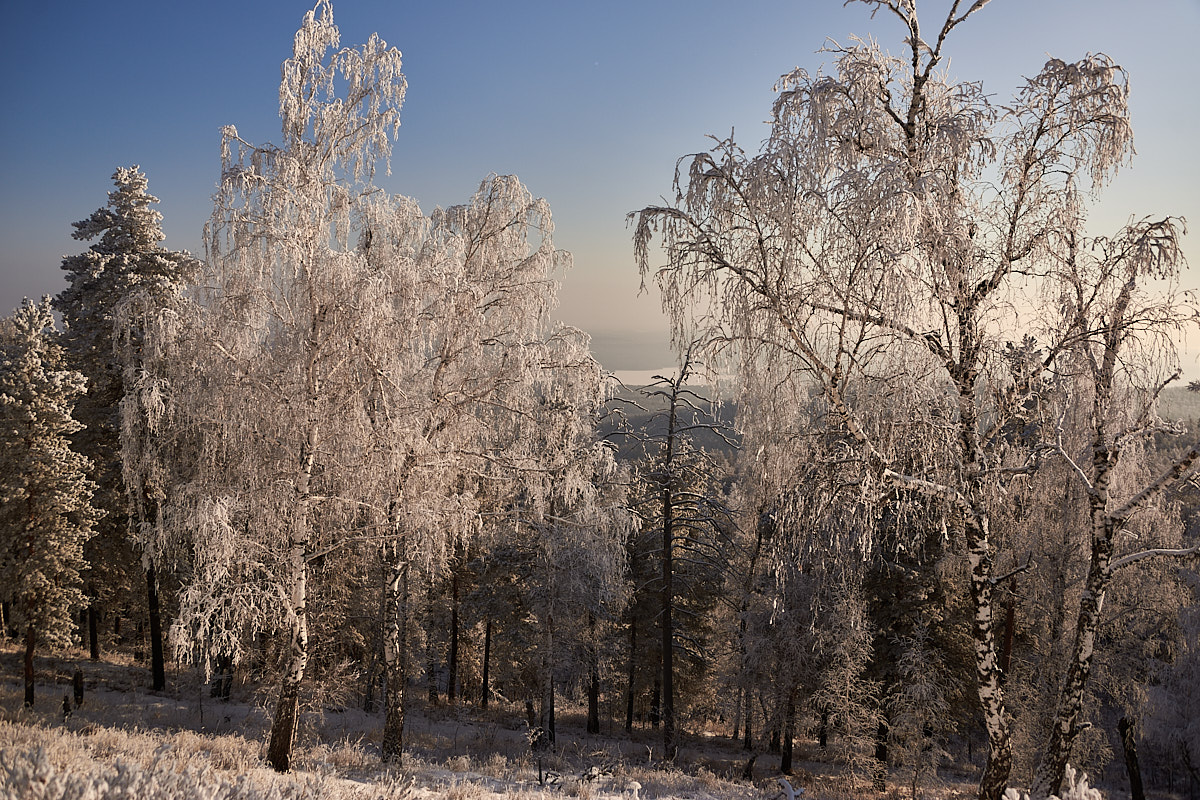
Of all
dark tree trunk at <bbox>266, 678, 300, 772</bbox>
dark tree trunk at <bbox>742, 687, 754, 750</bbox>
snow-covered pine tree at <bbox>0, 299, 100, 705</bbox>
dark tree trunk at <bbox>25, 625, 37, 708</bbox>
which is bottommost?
dark tree trunk at <bbox>742, 687, 754, 750</bbox>

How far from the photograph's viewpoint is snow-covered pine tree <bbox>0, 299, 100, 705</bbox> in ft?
50.3

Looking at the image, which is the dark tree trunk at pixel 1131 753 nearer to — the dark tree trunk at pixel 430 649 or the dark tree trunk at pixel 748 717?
the dark tree trunk at pixel 748 717

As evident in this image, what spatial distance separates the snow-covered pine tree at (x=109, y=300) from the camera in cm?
1638

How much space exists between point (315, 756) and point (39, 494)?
11451 millimetres

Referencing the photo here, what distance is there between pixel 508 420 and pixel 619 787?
628cm

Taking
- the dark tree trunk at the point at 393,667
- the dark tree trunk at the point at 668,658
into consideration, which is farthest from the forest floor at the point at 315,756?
the dark tree trunk at the point at 668,658

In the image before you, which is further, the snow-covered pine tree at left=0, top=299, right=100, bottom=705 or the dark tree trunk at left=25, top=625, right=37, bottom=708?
the snow-covered pine tree at left=0, top=299, right=100, bottom=705

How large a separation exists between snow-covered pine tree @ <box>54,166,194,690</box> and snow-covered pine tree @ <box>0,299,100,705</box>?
3.22ft

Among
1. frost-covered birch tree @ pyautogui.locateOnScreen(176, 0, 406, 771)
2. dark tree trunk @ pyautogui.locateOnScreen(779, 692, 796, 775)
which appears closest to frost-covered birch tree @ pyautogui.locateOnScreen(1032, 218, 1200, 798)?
frost-covered birch tree @ pyautogui.locateOnScreen(176, 0, 406, 771)

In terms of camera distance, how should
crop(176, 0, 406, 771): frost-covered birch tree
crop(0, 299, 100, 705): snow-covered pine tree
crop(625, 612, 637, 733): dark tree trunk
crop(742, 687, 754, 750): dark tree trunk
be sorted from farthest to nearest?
1. crop(625, 612, 637, 733): dark tree trunk
2. crop(742, 687, 754, 750): dark tree trunk
3. crop(0, 299, 100, 705): snow-covered pine tree
4. crop(176, 0, 406, 771): frost-covered birch tree

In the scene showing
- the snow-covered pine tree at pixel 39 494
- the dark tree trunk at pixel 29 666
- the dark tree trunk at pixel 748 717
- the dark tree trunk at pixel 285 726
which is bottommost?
the dark tree trunk at pixel 748 717

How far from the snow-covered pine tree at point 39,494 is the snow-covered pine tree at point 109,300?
981 millimetres

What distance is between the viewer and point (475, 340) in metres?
10.0

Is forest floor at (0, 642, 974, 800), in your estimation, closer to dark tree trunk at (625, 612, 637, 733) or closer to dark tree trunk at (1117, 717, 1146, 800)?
dark tree trunk at (625, 612, 637, 733)
